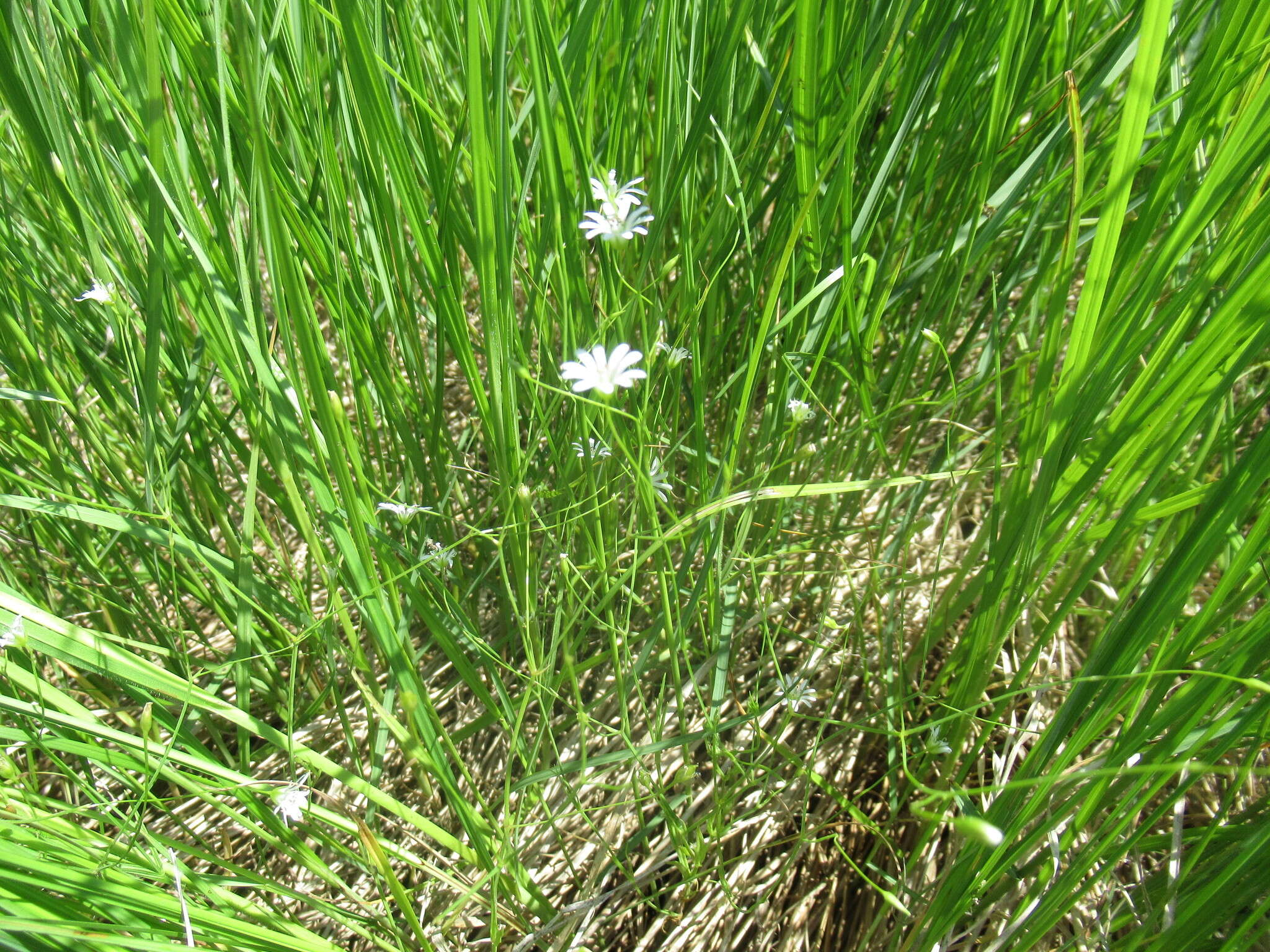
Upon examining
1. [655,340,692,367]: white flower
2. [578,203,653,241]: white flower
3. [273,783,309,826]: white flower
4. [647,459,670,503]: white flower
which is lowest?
[273,783,309,826]: white flower

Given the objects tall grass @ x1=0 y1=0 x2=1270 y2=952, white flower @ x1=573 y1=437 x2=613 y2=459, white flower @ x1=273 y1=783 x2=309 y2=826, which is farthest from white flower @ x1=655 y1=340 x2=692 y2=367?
white flower @ x1=273 y1=783 x2=309 y2=826

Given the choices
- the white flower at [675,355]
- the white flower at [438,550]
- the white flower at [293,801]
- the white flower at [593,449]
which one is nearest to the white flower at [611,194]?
the white flower at [675,355]

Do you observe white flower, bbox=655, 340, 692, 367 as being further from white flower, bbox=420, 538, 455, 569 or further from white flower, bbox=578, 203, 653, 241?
white flower, bbox=420, 538, 455, 569

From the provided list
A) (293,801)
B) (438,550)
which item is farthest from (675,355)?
(293,801)

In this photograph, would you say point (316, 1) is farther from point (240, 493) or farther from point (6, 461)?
point (240, 493)

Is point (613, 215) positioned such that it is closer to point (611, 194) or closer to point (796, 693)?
point (611, 194)

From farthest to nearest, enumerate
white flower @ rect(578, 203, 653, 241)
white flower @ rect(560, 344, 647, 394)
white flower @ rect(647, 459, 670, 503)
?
white flower @ rect(647, 459, 670, 503), white flower @ rect(578, 203, 653, 241), white flower @ rect(560, 344, 647, 394)
